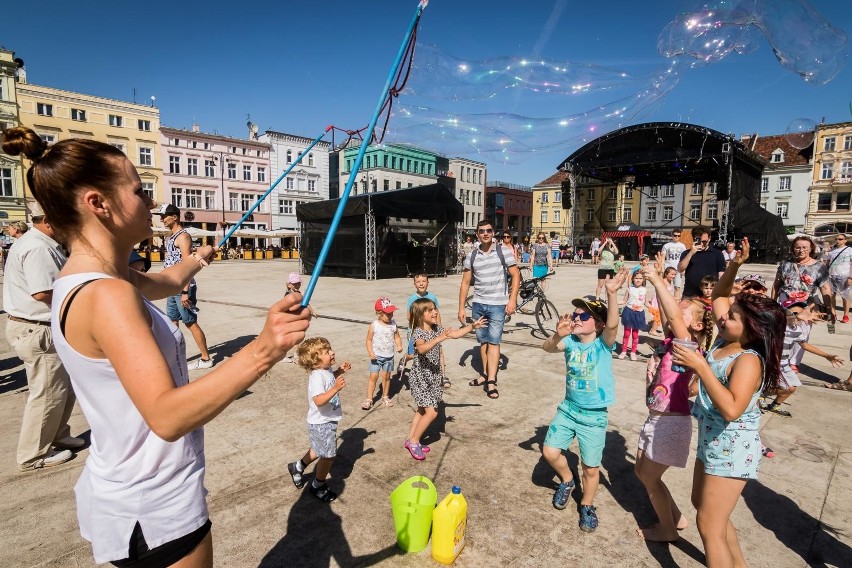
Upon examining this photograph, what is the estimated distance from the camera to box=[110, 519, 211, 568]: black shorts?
1344 mm

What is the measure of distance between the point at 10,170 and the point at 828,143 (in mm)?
79186

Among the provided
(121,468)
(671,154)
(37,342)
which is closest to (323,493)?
(121,468)

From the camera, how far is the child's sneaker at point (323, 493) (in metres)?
3.25

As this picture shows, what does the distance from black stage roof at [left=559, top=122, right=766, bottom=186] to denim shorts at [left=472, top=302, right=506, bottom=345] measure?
18912mm

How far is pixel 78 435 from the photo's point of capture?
432cm

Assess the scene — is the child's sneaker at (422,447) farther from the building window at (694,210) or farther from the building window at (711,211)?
the building window at (694,210)

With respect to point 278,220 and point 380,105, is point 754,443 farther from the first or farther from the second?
point 278,220

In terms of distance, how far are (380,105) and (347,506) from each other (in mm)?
2791

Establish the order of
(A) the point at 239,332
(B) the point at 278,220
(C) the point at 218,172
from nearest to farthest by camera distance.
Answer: (A) the point at 239,332
(C) the point at 218,172
(B) the point at 278,220

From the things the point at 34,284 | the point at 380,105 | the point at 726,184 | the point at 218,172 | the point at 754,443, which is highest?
the point at 218,172

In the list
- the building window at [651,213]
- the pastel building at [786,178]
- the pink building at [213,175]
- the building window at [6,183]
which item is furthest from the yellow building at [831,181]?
the building window at [6,183]

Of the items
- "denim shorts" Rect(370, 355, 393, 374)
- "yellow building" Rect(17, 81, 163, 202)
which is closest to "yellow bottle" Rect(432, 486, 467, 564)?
"denim shorts" Rect(370, 355, 393, 374)

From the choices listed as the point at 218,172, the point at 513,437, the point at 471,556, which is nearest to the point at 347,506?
the point at 471,556

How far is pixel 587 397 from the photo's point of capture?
123 inches
